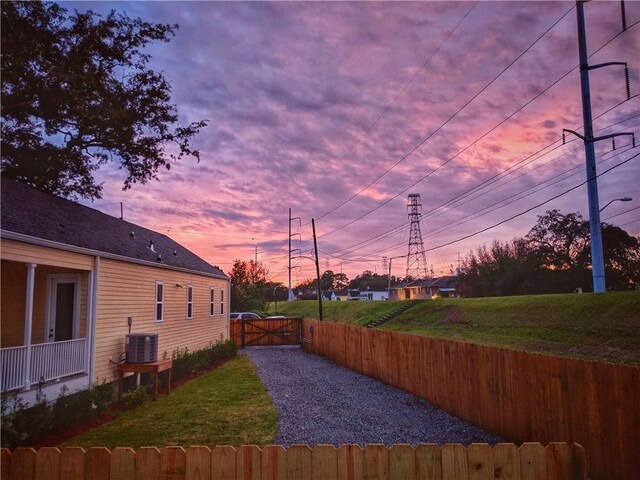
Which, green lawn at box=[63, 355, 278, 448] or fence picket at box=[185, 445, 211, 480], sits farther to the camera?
green lawn at box=[63, 355, 278, 448]

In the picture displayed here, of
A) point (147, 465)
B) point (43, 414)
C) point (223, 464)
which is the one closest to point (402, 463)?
point (223, 464)

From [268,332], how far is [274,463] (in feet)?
→ 95.6

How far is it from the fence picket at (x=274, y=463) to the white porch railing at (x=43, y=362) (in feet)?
24.1

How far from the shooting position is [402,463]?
3.48 metres

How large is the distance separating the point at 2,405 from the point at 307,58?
1050 cm

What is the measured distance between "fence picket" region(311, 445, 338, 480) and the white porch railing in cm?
762

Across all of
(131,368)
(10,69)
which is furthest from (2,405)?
(10,69)

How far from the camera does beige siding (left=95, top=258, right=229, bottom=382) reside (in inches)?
506

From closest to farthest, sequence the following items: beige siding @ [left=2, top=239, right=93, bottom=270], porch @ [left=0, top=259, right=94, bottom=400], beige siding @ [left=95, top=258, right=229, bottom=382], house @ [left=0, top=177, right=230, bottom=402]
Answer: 1. beige siding @ [left=2, top=239, right=93, bottom=270]
2. house @ [left=0, top=177, right=230, bottom=402]
3. porch @ [left=0, top=259, right=94, bottom=400]
4. beige siding @ [left=95, top=258, right=229, bottom=382]

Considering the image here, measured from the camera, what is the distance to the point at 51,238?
35.2ft

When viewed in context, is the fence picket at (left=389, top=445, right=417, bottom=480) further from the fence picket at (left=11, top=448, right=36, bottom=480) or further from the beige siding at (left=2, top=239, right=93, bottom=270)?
the beige siding at (left=2, top=239, right=93, bottom=270)

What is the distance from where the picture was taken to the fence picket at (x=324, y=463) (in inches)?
136

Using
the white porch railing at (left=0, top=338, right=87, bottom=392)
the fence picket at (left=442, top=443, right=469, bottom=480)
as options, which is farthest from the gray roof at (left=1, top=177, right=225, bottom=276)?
the fence picket at (left=442, top=443, right=469, bottom=480)

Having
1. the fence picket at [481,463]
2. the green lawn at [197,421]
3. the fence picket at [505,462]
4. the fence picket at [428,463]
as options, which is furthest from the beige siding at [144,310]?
the fence picket at [505,462]
